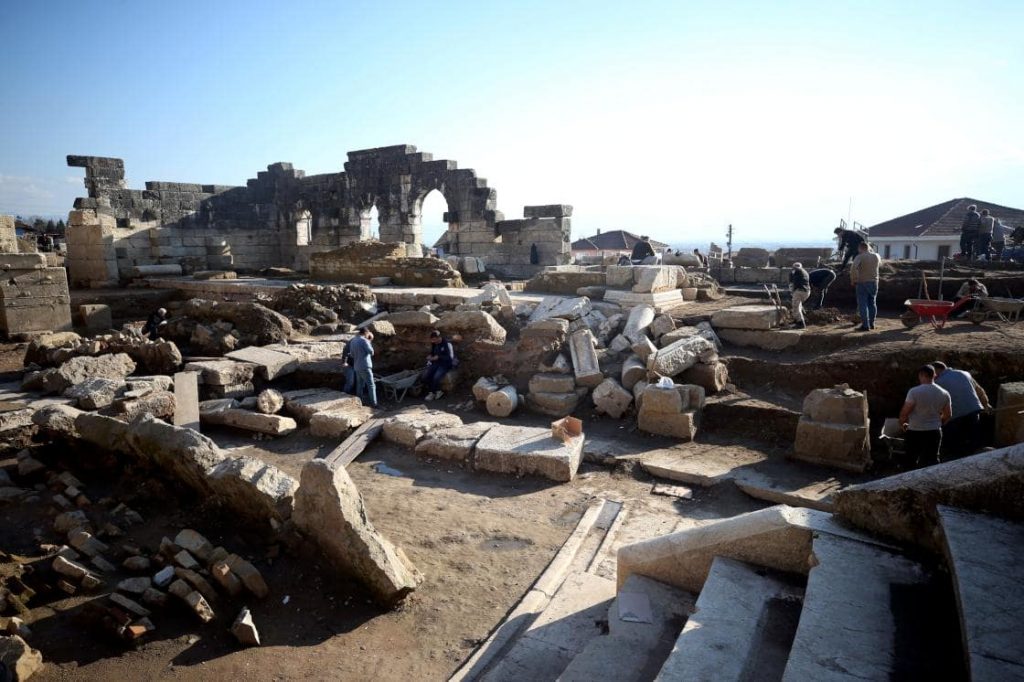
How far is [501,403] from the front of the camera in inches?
351

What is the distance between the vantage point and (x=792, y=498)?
6199 mm

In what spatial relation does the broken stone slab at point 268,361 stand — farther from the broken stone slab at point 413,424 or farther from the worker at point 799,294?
the worker at point 799,294

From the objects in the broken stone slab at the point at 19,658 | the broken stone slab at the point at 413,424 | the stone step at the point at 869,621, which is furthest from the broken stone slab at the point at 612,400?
the broken stone slab at the point at 19,658

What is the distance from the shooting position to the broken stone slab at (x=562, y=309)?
417 inches

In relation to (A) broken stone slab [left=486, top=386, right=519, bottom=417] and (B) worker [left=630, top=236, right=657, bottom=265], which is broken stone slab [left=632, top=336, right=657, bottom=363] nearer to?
(A) broken stone slab [left=486, top=386, right=519, bottom=417]

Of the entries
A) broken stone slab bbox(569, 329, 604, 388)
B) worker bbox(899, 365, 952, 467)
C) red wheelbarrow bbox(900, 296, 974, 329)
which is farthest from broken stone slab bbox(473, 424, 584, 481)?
red wheelbarrow bbox(900, 296, 974, 329)

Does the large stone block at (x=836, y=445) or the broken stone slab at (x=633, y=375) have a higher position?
the broken stone slab at (x=633, y=375)

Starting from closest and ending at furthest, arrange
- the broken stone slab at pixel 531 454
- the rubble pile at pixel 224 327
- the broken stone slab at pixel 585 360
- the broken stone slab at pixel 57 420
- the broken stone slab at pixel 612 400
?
the broken stone slab at pixel 531 454, the broken stone slab at pixel 57 420, the broken stone slab at pixel 612 400, the broken stone slab at pixel 585 360, the rubble pile at pixel 224 327

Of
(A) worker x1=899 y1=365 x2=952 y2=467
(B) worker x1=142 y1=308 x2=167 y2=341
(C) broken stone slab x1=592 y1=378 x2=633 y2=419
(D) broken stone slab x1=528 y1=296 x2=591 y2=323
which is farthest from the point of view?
(B) worker x1=142 y1=308 x2=167 y2=341

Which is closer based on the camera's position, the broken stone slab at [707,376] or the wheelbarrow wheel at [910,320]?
the broken stone slab at [707,376]

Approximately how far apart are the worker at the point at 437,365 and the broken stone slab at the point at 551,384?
1.56m

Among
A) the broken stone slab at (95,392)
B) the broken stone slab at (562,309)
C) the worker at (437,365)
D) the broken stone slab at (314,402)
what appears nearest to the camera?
the broken stone slab at (95,392)

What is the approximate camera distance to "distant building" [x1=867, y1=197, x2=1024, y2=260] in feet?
89.6

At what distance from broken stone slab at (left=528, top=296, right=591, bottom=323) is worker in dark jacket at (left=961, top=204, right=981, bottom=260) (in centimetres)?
1393
